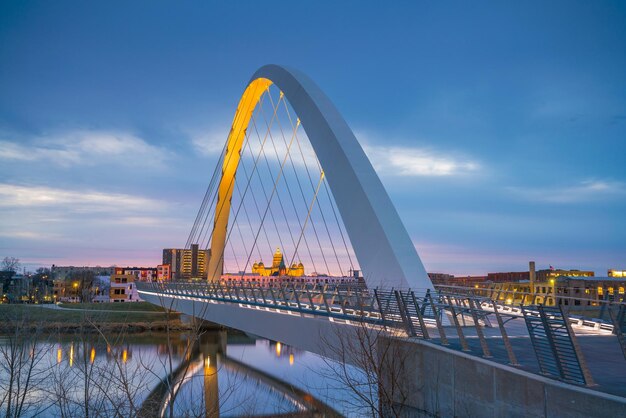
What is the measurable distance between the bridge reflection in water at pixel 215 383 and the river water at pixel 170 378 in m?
0.04

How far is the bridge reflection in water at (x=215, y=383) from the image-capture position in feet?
47.2

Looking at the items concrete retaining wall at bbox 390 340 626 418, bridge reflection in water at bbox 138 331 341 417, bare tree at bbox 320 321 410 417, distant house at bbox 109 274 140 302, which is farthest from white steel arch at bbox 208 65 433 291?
distant house at bbox 109 274 140 302

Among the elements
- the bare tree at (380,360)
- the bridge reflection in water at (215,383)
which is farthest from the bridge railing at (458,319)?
the bridge reflection in water at (215,383)

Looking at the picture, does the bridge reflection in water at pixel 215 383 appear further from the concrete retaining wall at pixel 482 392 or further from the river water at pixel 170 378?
the concrete retaining wall at pixel 482 392

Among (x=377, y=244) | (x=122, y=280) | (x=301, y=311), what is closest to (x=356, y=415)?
(x=301, y=311)

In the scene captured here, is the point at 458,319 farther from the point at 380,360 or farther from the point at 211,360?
the point at 211,360

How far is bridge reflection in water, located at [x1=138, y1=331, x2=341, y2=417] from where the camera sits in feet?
47.2

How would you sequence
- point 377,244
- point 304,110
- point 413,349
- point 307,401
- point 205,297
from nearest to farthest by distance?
point 413,349 → point 377,244 → point 307,401 → point 304,110 → point 205,297

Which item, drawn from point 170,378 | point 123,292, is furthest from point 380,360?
point 123,292

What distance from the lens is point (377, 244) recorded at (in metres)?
16.4

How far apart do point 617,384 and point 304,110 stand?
53.3ft

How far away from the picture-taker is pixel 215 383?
2258 centimetres

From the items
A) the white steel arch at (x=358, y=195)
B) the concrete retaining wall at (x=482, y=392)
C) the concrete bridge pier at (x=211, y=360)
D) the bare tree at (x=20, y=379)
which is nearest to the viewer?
the concrete retaining wall at (x=482, y=392)

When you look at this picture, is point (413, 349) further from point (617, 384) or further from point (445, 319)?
point (445, 319)
